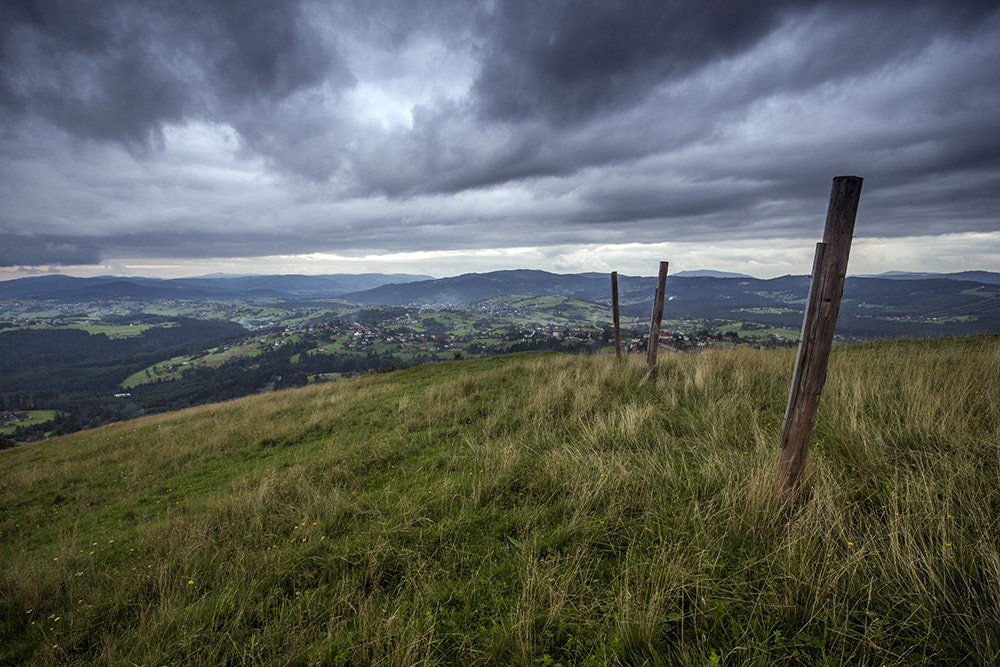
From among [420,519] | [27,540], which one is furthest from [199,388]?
[420,519]

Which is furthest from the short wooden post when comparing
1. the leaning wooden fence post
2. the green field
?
the green field

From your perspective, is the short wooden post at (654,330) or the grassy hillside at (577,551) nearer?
the grassy hillside at (577,551)

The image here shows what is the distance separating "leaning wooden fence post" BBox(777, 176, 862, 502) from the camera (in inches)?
114

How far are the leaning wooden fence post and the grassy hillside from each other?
0.26 m

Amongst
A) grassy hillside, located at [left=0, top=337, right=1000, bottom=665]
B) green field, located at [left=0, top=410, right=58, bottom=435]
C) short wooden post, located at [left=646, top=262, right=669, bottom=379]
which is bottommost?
green field, located at [left=0, top=410, right=58, bottom=435]

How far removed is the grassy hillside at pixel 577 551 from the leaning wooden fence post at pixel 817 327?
26cm

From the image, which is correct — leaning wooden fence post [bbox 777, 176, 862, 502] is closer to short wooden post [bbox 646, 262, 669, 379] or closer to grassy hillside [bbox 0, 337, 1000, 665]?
grassy hillside [bbox 0, 337, 1000, 665]

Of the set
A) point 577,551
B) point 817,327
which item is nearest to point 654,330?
point 817,327

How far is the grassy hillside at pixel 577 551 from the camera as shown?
86.5 inches

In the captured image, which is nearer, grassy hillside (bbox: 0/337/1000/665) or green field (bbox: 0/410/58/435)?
grassy hillside (bbox: 0/337/1000/665)

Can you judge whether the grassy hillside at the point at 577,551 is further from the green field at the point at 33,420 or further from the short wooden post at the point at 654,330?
the green field at the point at 33,420

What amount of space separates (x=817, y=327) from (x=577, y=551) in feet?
8.99

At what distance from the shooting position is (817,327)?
3057 mm

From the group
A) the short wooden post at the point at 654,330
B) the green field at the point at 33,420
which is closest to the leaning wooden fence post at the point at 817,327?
the short wooden post at the point at 654,330
